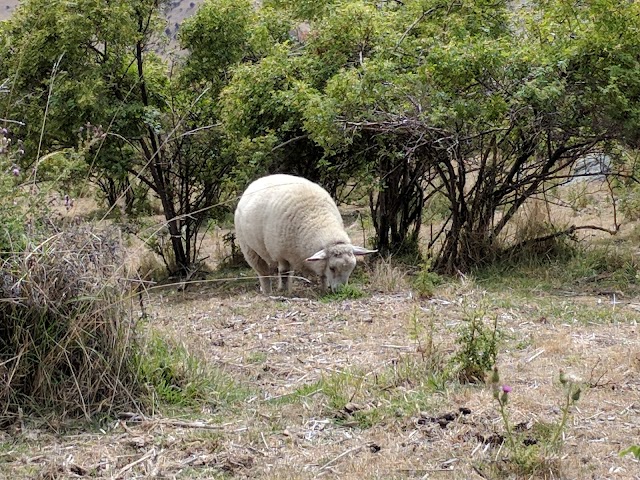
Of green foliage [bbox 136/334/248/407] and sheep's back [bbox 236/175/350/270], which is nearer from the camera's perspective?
green foliage [bbox 136/334/248/407]

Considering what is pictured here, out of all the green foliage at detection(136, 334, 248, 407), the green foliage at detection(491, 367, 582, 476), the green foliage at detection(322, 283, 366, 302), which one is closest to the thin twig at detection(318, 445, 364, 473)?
the green foliage at detection(491, 367, 582, 476)

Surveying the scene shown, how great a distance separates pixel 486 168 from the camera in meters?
12.0

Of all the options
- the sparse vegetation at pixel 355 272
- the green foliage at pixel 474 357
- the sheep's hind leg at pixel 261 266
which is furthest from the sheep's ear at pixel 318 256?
the green foliage at pixel 474 357

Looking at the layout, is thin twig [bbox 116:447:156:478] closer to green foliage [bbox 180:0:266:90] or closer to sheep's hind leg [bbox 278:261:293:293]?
sheep's hind leg [bbox 278:261:293:293]

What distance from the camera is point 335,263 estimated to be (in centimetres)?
1058

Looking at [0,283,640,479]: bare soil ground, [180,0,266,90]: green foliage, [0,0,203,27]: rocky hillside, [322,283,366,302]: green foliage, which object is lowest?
[0,283,640,479]: bare soil ground

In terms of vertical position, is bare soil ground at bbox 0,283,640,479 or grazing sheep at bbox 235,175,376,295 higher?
grazing sheep at bbox 235,175,376,295

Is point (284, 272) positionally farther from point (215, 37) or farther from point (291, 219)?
point (215, 37)

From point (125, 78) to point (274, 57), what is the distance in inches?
104

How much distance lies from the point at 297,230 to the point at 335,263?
72 cm

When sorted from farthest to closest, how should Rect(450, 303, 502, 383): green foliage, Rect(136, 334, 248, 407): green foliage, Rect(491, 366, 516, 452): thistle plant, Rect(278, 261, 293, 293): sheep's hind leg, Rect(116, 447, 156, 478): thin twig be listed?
Rect(278, 261, 293, 293): sheep's hind leg, Rect(450, 303, 502, 383): green foliage, Rect(136, 334, 248, 407): green foliage, Rect(116, 447, 156, 478): thin twig, Rect(491, 366, 516, 452): thistle plant

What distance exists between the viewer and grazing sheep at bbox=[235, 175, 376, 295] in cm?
1067

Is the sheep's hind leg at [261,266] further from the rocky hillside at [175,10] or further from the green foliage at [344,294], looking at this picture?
the rocky hillside at [175,10]

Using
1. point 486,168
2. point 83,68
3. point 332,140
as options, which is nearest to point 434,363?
point 332,140
